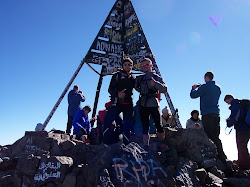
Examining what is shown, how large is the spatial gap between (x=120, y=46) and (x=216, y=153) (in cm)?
789

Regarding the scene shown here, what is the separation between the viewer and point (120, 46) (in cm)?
1157

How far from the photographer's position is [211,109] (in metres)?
5.55

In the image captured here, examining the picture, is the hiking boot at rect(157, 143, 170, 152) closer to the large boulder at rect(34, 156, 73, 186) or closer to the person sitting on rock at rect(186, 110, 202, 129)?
the large boulder at rect(34, 156, 73, 186)

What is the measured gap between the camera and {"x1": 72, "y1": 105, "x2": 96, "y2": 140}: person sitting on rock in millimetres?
6552

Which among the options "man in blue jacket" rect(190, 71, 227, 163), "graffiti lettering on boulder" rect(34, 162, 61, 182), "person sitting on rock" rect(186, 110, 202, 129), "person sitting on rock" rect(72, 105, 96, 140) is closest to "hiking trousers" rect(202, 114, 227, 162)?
"man in blue jacket" rect(190, 71, 227, 163)

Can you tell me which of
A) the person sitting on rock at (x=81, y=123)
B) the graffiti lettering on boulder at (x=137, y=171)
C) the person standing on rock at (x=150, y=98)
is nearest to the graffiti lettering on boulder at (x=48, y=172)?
the graffiti lettering on boulder at (x=137, y=171)

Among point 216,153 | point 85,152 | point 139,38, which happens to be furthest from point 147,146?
point 139,38

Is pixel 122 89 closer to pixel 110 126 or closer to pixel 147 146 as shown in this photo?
pixel 110 126

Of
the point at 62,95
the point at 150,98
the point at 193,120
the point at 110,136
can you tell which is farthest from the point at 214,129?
the point at 62,95

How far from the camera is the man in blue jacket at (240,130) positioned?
5.32 metres

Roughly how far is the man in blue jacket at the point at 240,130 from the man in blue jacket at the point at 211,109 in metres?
0.35

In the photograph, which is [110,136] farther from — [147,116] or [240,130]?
[240,130]

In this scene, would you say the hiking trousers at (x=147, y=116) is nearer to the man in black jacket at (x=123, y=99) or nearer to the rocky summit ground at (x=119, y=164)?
the man in black jacket at (x=123, y=99)

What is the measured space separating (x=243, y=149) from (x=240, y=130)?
1.60 feet
